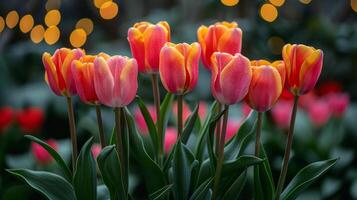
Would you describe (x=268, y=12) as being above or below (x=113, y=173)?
below

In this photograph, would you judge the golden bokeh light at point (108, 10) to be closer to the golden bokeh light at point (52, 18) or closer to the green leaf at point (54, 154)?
the golden bokeh light at point (52, 18)

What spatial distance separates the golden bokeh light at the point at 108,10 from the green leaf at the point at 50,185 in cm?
330

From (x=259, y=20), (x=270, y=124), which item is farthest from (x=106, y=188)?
(x=259, y=20)

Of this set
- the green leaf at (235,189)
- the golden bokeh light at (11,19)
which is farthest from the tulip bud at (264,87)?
the golden bokeh light at (11,19)

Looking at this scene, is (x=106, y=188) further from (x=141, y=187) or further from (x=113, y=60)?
(x=141, y=187)

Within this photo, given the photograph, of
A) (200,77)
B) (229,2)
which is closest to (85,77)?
(200,77)

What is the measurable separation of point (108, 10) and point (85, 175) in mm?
3579

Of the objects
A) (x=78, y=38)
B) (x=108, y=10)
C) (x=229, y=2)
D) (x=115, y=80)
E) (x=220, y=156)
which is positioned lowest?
(x=78, y=38)

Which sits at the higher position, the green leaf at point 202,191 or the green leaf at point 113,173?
the green leaf at point 113,173

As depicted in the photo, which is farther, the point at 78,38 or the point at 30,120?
the point at 78,38

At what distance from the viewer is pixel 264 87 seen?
917 millimetres

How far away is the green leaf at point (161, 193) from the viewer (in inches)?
36.7

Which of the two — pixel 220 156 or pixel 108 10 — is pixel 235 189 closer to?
pixel 220 156

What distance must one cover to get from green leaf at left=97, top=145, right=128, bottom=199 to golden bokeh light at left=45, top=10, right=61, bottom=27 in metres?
3.77
